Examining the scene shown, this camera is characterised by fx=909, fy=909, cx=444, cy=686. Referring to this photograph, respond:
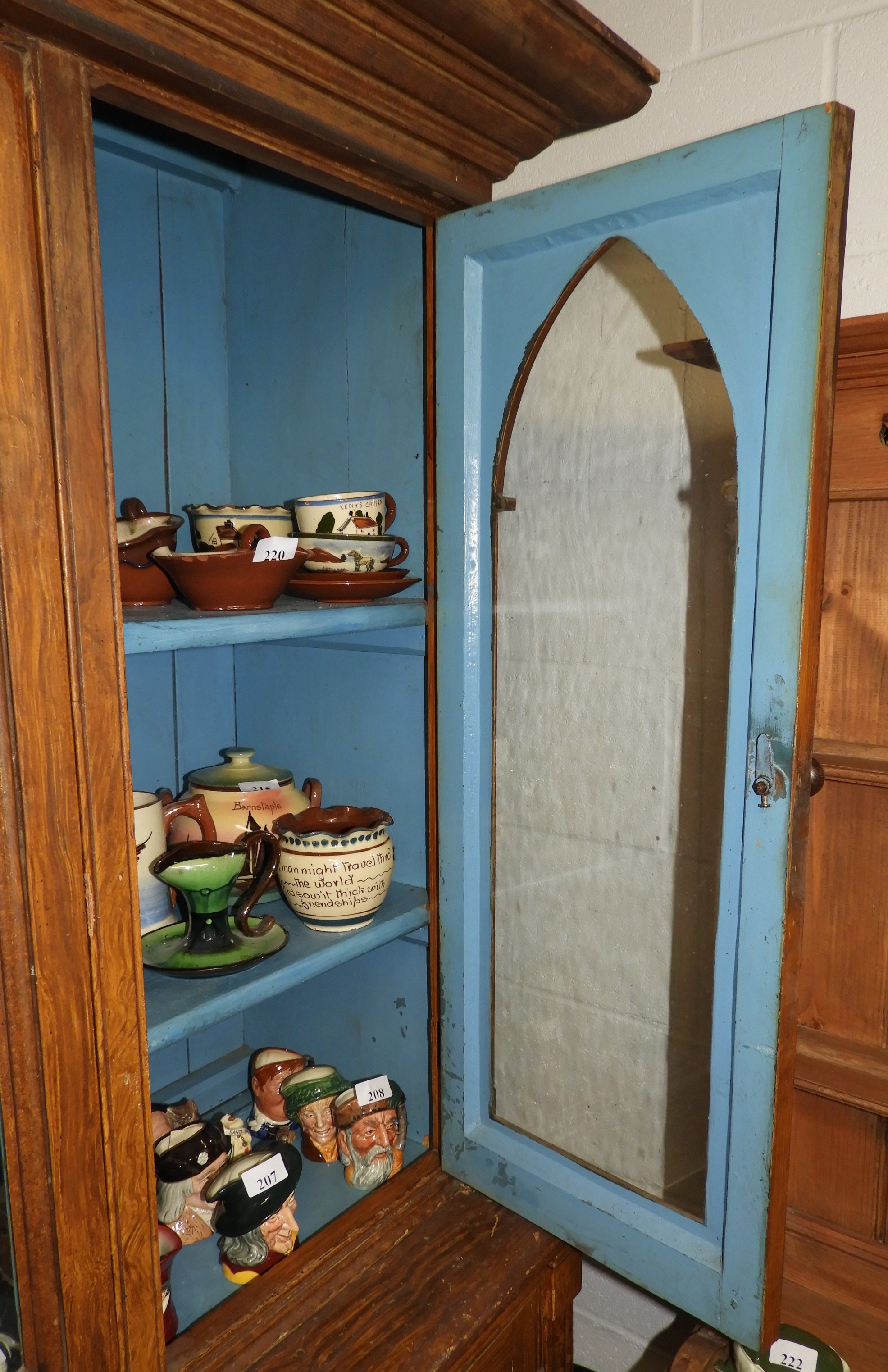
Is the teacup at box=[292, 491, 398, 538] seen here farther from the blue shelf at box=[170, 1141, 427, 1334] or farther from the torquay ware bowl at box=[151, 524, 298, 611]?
the blue shelf at box=[170, 1141, 427, 1334]

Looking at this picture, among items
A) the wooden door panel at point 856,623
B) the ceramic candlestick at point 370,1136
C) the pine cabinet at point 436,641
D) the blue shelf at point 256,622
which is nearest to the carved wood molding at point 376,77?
the pine cabinet at point 436,641

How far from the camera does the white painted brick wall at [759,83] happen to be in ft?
3.06

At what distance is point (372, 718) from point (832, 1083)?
2.36 feet

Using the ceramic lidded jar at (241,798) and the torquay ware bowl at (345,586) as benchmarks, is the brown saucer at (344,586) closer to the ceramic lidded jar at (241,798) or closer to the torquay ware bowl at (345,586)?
the torquay ware bowl at (345,586)

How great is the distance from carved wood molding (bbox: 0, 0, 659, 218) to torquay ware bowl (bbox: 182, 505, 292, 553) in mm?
340

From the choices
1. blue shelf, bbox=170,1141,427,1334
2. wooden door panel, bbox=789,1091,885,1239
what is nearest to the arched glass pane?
blue shelf, bbox=170,1141,427,1334

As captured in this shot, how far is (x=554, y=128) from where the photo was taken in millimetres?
982

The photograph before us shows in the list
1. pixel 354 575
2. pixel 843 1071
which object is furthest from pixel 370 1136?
pixel 354 575

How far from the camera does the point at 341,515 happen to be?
105 centimetres

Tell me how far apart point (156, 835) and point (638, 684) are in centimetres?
57

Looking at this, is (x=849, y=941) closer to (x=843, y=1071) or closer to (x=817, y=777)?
(x=843, y=1071)

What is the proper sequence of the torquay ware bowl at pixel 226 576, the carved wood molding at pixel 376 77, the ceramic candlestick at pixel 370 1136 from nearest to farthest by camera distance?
the carved wood molding at pixel 376 77 → the torquay ware bowl at pixel 226 576 → the ceramic candlestick at pixel 370 1136

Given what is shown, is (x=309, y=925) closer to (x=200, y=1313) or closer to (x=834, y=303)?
(x=200, y=1313)

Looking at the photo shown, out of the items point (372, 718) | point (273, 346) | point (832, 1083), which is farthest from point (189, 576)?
point (832, 1083)
